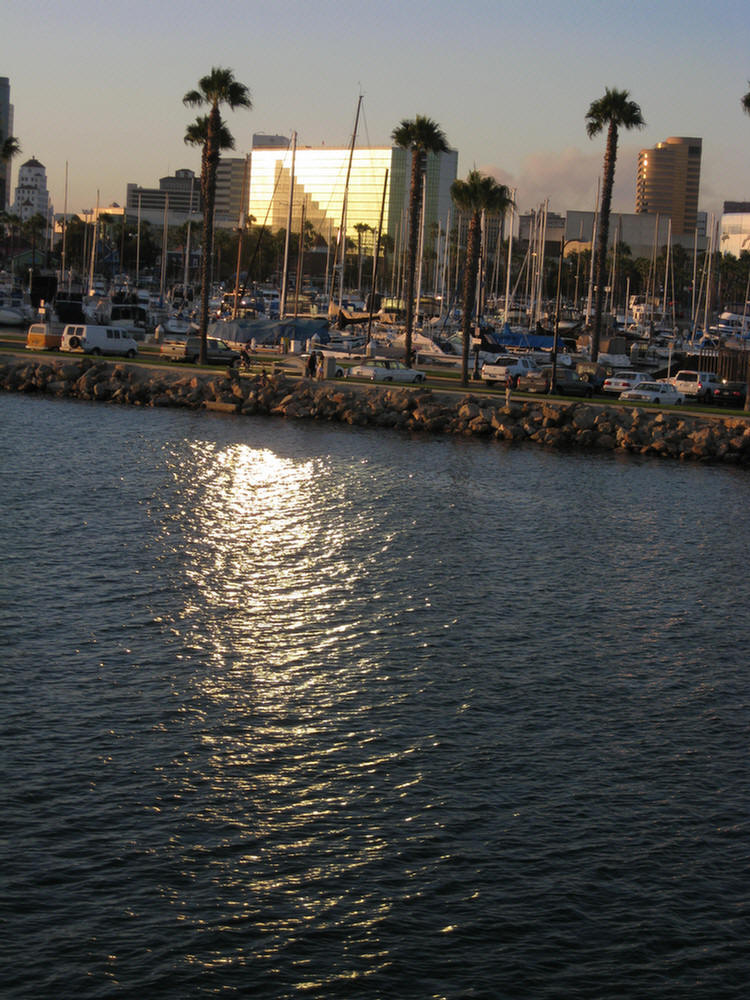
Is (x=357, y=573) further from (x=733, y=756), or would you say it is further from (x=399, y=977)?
(x=399, y=977)

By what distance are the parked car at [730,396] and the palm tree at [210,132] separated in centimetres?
2792

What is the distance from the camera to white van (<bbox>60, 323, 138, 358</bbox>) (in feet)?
223

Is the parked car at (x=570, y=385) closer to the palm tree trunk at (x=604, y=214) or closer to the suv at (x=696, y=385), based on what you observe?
the suv at (x=696, y=385)

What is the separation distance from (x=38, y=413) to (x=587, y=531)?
27.9m

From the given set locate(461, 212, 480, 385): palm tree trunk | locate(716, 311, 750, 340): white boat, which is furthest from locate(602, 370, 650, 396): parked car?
locate(716, 311, 750, 340): white boat

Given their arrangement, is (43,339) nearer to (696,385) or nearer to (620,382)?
(620,382)

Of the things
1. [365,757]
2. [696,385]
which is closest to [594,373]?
[696,385]

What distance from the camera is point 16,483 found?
1300 inches

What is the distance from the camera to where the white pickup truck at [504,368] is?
66.0 meters

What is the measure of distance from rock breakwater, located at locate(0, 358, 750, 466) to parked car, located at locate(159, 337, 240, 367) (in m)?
6.13

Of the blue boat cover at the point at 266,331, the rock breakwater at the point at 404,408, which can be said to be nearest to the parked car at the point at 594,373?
the rock breakwater at the point at 404,408

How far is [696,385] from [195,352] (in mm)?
27611

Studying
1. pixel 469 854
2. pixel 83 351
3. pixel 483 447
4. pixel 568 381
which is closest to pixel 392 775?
pixel 469 854

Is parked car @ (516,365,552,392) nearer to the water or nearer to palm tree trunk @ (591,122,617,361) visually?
palm tree trunk @ (591,122,617,361)
